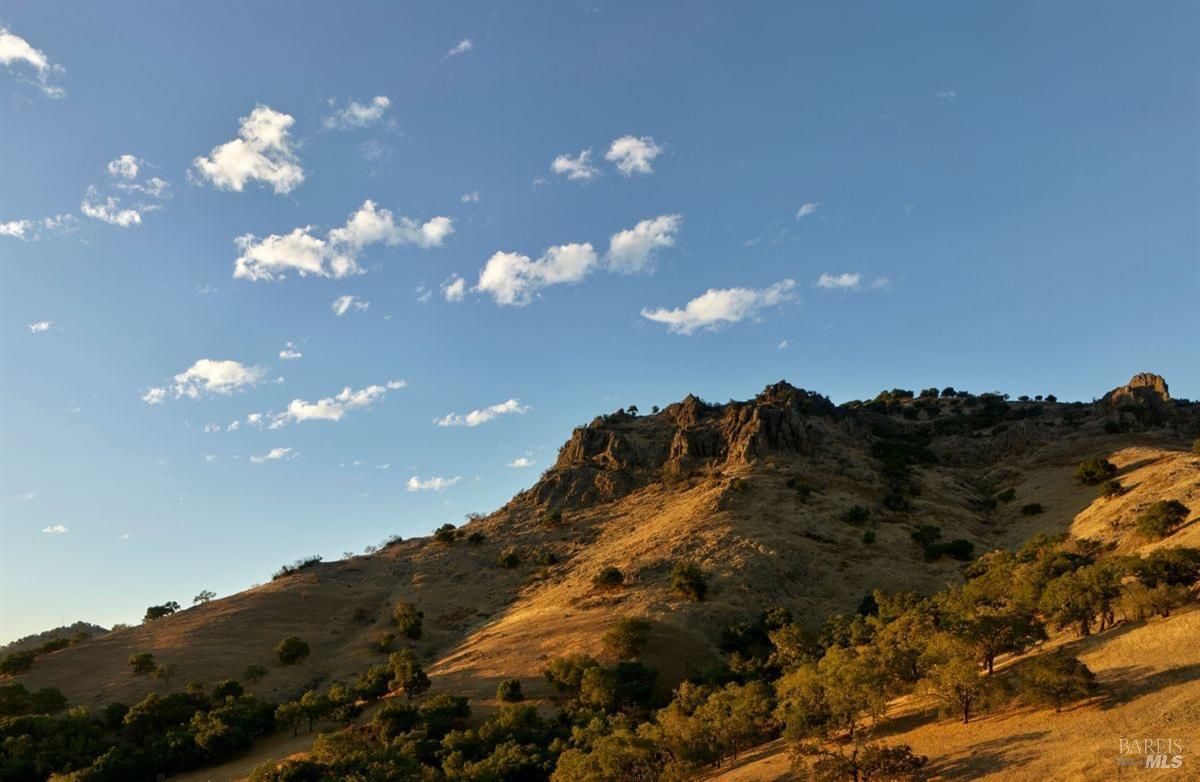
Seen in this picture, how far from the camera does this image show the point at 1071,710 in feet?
83.6

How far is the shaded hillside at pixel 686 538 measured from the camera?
192 feet

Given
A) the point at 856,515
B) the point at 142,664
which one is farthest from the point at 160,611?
the point at 856,515

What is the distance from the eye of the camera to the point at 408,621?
65.2 meters

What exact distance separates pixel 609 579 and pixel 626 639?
668 inches

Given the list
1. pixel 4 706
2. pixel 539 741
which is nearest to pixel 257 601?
pixel 4 706

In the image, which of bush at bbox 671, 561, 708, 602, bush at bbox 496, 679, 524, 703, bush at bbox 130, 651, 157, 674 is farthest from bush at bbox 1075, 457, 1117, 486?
bush at bbox 130, 651, 157, 674

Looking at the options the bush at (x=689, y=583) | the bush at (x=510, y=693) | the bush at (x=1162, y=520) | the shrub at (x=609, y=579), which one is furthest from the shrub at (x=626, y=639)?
the bush at (x=1162, y=520)

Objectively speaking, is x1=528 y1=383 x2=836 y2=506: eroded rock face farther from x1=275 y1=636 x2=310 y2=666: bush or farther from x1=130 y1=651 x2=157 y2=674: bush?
x1=130 y1=651 x2=157 y2=674: bush

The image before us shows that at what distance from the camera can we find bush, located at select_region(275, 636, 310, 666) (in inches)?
2427

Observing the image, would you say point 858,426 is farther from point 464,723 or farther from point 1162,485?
point 464,723

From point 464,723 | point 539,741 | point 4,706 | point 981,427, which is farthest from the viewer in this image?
point 981,427

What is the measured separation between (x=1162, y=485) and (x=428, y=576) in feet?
252

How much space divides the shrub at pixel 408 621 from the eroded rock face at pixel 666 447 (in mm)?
38198

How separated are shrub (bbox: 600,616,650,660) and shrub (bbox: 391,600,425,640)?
22.6 m
